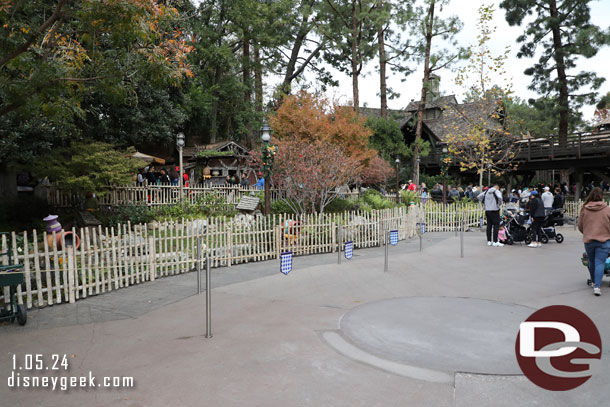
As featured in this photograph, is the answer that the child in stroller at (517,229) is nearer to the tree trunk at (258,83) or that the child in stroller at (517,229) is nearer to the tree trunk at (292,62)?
the tree trunk at (258,83)

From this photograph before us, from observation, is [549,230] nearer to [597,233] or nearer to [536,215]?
[536,215]

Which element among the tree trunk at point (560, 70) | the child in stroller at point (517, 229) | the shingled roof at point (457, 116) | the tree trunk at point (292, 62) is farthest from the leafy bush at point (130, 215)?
the tree trunk at point (560, 70)

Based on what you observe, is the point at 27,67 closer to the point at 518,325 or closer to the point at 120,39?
the point at 120,39

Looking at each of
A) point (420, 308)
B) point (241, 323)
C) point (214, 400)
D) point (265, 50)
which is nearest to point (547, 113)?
point (265, 50)

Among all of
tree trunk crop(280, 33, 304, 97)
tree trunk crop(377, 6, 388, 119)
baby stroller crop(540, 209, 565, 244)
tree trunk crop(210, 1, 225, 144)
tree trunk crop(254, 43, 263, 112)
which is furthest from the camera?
tree trunk crop(280, 33, 304, 97)

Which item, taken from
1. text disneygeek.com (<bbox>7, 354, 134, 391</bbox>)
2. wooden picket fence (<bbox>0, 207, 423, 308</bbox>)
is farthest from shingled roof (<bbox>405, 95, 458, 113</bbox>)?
text disneygeek.com (<bbox>7, 354, 134, 391</bbox>)

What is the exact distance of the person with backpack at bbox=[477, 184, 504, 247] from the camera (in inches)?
538

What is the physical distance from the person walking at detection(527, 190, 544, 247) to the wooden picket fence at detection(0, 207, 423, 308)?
432cm

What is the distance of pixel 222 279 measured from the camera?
9.49 meters

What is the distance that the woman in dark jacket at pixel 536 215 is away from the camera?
44.4ft

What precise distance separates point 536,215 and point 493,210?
4.33 ft

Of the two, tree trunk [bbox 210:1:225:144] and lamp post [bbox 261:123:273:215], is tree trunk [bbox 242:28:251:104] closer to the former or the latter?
tree trunk [bbox 210:1:225:144]

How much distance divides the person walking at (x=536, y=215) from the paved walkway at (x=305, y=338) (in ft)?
12.0

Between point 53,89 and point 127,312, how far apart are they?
4.32m
